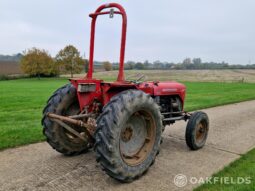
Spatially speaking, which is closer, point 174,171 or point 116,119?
point 116,119

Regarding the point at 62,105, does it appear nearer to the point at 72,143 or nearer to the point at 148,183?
the point at 72,143

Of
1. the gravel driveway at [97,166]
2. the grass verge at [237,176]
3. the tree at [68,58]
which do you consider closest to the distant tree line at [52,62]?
the tree at [68,58]

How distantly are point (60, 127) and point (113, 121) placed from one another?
4.27ft

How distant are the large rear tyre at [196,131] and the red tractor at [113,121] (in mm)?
18

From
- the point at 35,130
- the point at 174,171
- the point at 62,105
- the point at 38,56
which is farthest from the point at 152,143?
the point at 38,56

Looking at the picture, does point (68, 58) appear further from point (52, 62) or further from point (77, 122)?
point (77, 122)

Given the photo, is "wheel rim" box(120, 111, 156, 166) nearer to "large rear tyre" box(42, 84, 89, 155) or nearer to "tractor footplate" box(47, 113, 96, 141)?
"tractor footplate" box(47, 113, 96, 141)

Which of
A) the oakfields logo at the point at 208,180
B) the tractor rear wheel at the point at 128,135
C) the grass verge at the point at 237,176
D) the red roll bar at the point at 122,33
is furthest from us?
the red roll bar at the point at 122,33

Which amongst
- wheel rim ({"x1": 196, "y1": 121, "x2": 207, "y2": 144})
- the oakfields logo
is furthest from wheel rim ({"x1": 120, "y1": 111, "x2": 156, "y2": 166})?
wheel rim ({"x1": 196, "y1": 121, "x2": 207, "y2": 144})

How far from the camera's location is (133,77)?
4.10m

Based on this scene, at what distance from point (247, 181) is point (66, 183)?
7.83ft

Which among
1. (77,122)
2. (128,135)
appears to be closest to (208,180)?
(128,135)

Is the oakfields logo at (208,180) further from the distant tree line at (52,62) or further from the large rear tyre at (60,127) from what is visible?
the distant tree line at (52,62)

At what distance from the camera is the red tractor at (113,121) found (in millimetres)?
2797
